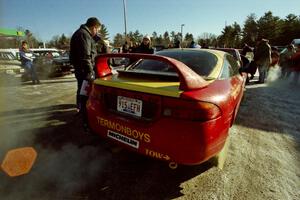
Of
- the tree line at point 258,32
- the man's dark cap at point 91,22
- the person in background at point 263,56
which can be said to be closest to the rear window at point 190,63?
the man's dark cap at point 91,22

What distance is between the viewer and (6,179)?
270 centimetres

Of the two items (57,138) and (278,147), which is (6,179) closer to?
(57,138)

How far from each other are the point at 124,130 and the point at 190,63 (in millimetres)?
1350

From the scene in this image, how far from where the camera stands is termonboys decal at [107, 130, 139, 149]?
2.53 m

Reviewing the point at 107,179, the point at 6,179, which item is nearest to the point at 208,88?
the point at 107,179

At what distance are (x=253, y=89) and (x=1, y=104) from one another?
290 inches

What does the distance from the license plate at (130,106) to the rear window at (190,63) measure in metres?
0.70

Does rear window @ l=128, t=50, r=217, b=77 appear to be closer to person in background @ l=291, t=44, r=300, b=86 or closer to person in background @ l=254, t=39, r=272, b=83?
person in background @ l=254, t=39, r=272, b=83

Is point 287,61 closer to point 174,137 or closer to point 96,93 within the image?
point 96,93

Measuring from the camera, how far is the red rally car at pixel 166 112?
224cm

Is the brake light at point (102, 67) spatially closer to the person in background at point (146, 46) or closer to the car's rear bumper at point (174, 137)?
the car's rear bumper at point (174, 137)

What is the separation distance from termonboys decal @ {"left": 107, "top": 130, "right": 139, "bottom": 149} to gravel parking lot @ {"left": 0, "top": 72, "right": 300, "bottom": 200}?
0.45 meters

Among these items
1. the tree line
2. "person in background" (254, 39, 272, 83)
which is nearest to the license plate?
"person in background" (254, 39, 272, 83)

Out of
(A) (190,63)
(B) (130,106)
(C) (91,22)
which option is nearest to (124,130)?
(B) (130,106)
